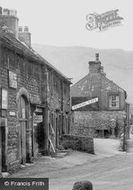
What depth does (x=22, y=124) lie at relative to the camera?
77.1 feet

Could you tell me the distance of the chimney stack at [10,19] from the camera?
27297mm

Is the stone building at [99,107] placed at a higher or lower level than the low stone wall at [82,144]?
higher

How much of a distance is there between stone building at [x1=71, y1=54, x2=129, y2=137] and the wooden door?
2809 cm

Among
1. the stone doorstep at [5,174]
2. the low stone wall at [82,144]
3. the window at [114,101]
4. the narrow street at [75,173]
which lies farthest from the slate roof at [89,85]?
the stone doorstep at [5,174]

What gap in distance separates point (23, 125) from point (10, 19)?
698cm

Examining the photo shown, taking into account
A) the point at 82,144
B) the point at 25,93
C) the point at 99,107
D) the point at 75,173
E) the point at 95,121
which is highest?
the point at 99,107

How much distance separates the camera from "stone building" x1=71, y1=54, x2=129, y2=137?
2055 inches

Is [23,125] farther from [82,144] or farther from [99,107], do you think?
[99,107]

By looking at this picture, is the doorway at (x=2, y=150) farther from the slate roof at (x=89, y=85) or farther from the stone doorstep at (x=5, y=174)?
the slate roof at (x=89, y=85)

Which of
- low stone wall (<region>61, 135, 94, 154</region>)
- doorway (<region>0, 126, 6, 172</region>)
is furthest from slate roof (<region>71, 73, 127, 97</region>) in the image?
doorway (<region>0, 126, 6, 172</region>)

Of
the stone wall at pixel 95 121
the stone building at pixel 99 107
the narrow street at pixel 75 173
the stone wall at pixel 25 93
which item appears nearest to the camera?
the narrow street at pixel 75 173

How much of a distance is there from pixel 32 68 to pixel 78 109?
90.6ft

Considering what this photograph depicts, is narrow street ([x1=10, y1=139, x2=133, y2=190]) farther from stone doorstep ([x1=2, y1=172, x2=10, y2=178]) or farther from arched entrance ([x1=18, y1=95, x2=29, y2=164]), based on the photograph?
arched entrance ([x1=18, y1=95, x2=29, y2=164])

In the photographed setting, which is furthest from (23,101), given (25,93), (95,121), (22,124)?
(95,121)
